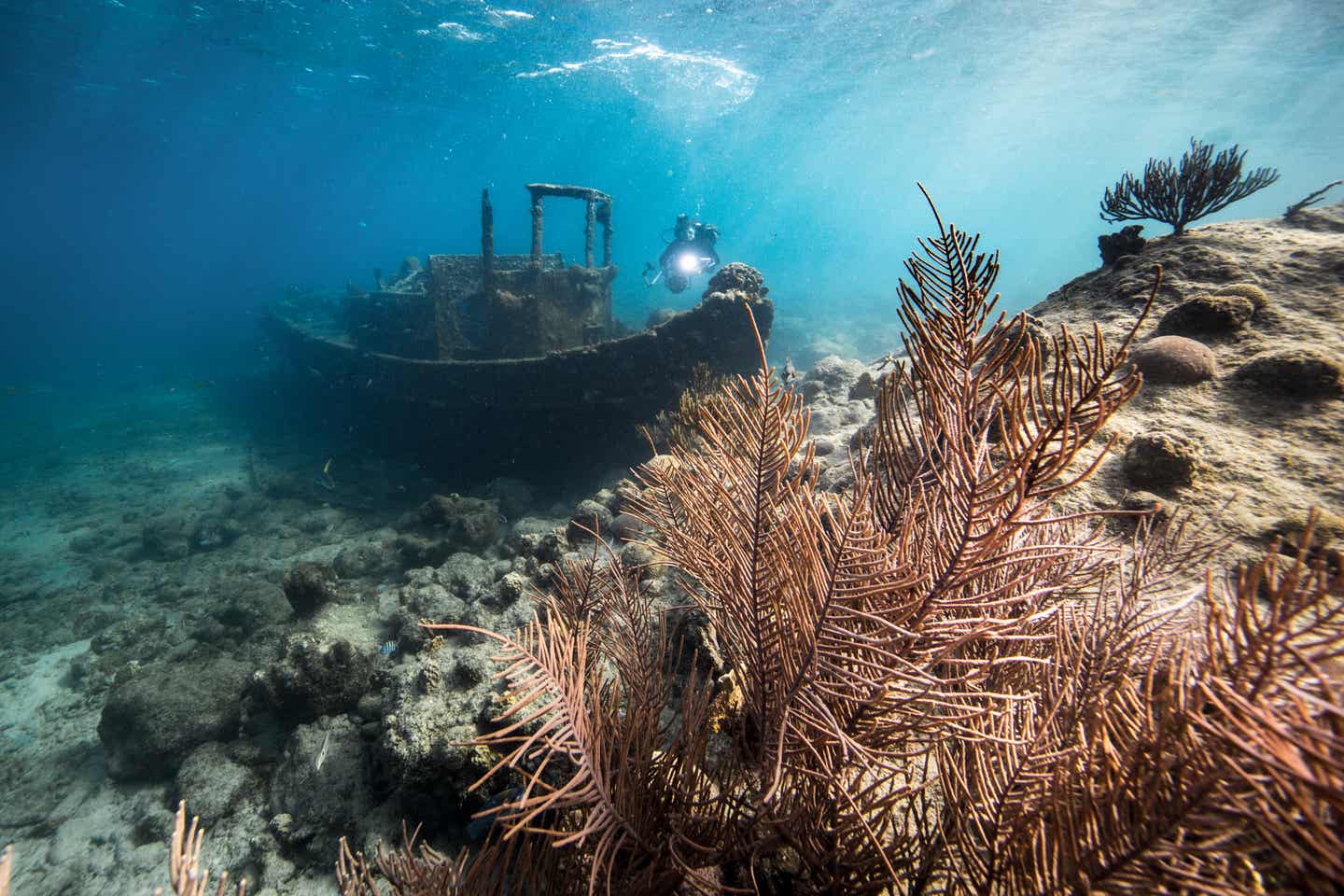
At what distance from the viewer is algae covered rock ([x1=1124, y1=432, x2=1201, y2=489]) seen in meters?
3.36

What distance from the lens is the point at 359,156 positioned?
5956cm

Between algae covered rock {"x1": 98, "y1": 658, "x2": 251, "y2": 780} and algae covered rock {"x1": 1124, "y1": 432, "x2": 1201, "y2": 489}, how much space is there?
877 centimetres

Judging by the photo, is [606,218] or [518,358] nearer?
[518,358]

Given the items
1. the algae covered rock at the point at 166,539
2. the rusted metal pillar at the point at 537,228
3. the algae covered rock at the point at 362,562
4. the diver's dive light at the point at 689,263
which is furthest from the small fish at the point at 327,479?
the diver's dive light at the point at 689,263

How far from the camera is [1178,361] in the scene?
13.2 feet

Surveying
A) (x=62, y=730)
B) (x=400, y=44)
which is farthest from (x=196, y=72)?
(x=62, y=730)

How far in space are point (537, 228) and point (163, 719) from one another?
37.9ft

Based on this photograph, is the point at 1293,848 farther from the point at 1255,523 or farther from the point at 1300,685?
the point at 1255,523

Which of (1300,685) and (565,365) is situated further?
(565,365)

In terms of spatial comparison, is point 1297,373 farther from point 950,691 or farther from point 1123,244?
point 950,691

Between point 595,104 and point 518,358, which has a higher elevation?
point 595,104

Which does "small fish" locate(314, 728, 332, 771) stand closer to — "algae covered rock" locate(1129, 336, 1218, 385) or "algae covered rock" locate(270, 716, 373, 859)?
"algae covered rock" locate(270, 716, 373, 859)

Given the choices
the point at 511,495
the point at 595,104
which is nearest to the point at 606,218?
the point at 511,495

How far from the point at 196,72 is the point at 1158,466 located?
Answer: 144ft
